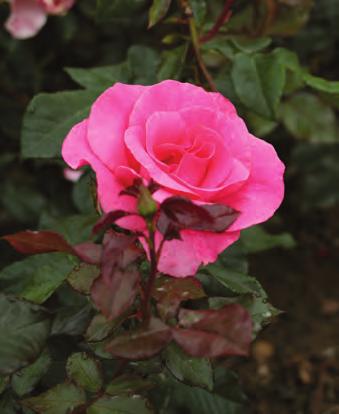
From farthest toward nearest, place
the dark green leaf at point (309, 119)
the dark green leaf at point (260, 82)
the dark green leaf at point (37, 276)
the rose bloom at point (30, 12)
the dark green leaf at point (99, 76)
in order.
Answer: the dark green leaf at point (309, 119) < the rose bloom at point (30, 12) < the dark green leaf at point (99, 76) < the dark green leaf at point (260, 82) < the dark green leaf at point (37, 276)

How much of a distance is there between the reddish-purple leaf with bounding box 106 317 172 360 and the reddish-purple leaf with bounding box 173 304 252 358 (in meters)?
0.01

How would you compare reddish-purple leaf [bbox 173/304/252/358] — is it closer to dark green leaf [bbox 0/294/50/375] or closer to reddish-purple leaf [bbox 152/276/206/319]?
reddish-purple leaf [bbox 152/276/206/319]

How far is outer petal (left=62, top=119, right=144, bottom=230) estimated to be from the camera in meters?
0.74

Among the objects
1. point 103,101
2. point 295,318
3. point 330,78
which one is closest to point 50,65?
point 330,78

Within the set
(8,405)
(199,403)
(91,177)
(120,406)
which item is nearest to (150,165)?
(91,177)

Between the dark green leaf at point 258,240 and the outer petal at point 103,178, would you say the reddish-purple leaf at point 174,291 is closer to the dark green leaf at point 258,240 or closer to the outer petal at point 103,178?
the outer petal at point 103,178

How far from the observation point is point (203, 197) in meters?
0.75

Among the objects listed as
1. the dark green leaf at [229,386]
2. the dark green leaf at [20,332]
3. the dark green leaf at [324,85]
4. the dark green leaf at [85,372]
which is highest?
the dark green leaf at [324,85]

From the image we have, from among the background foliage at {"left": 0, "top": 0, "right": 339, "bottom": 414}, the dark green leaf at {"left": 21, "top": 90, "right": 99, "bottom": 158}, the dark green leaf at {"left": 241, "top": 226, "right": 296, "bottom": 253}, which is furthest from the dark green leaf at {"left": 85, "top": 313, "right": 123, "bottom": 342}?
the dark green leaf at {"left": 241, "top": 226, "right": 296, "bottom": 253}

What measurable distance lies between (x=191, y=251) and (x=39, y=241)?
16 centimetres

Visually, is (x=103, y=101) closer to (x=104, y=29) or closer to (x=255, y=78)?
(x=255, y=78)

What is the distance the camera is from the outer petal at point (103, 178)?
0.74 m

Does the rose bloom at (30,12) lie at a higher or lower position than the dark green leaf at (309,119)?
higher

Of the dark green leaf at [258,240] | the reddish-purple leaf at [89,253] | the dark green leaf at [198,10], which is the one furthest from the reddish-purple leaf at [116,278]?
the dark green leaf at [258,240]
